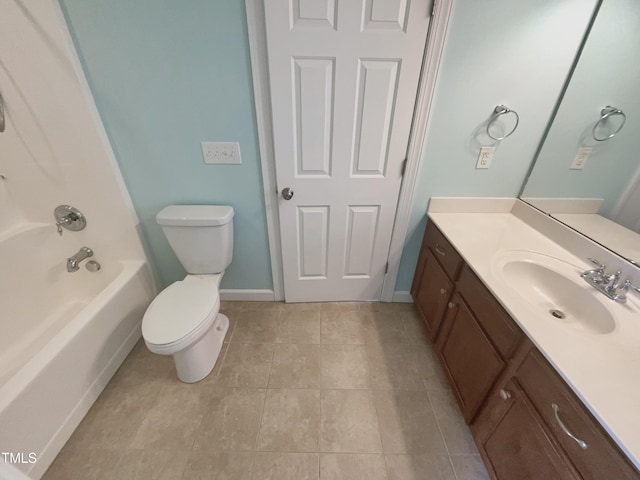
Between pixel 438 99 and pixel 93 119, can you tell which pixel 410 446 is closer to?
pixel 438 99

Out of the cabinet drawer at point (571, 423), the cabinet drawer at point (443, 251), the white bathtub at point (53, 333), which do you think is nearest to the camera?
the cabinet drawer at point (571, 423)

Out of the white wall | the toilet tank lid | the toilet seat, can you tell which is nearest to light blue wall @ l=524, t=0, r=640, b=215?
the toilet tank lid

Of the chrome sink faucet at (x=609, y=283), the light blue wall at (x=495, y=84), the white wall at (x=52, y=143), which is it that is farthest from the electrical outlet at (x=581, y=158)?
the white wall at (x=52, y=143)

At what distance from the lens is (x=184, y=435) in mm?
1223

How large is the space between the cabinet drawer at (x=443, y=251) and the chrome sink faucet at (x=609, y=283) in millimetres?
461

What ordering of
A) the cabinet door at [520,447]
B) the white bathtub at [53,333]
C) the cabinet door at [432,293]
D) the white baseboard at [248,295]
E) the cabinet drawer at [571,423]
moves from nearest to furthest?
the cabinet drawer at [571,423]
the cabinet door at [520,447]
the white bathtub at [53,333]
the cabinet door at [432,293]
the white baseboard at [248,295]

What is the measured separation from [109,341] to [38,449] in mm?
472

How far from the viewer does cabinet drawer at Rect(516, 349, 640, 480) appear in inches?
23.4

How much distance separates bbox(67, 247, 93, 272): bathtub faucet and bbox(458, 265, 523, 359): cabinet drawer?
7.04ft

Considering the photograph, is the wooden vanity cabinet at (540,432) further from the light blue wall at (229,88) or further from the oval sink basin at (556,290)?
the light blue wall at (229,88)

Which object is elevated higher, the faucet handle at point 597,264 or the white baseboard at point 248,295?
the faucet handle at point 597,264

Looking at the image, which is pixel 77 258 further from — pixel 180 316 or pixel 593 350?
pixel 593 350

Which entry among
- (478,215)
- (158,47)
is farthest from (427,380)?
(158,47)

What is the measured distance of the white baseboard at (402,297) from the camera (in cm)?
194
